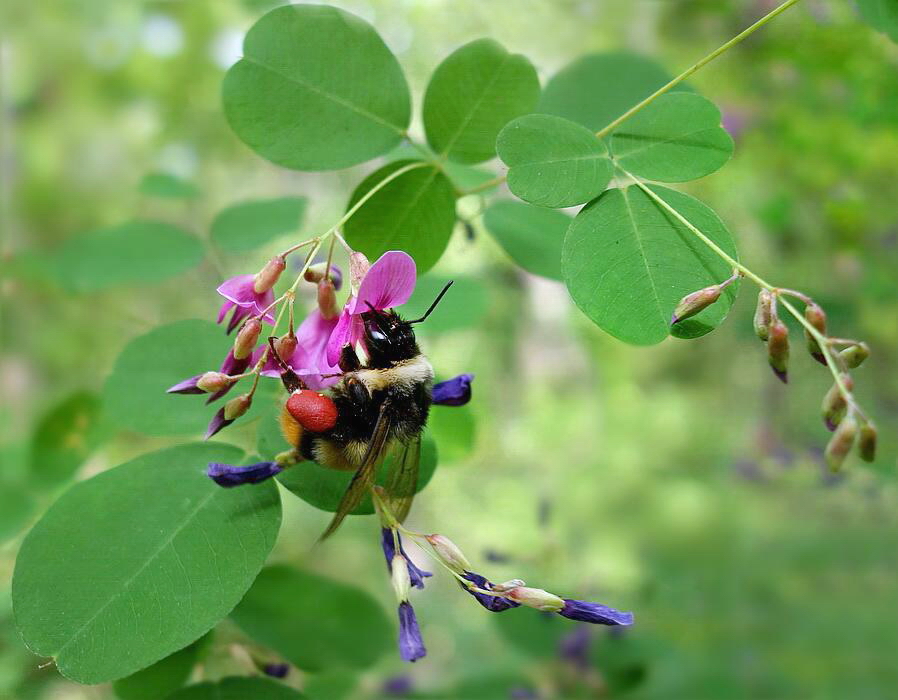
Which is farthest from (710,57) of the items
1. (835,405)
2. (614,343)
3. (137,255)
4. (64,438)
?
(614,343)

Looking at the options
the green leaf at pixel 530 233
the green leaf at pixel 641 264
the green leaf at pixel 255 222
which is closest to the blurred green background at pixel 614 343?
the green leaf at pixel 255 222

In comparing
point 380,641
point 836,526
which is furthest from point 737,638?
point 380,641

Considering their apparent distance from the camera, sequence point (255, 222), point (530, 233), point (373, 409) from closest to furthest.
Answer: point (373, 409)
point (530, 233)
point (255, 222)

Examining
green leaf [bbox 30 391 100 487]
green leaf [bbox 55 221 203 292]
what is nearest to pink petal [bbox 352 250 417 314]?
Result: green leaf [bbox 55 221 203 292]

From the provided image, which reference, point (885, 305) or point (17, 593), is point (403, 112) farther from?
point (885, 305)

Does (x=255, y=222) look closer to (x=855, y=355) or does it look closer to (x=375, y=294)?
(x=375, y=294)

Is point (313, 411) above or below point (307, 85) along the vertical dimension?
below

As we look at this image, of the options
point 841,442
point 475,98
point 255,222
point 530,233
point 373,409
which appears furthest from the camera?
point 255,222
